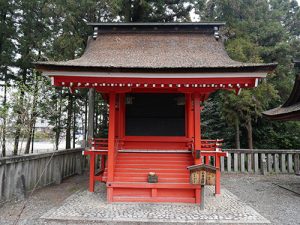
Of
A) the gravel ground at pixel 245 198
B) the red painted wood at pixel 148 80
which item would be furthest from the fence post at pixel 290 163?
the red painted wood at pixel 148 80

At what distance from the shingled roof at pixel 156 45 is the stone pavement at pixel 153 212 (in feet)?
11.5

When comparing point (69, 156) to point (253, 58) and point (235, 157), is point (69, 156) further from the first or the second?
point (253, 58)

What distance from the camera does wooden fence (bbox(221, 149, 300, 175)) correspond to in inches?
391

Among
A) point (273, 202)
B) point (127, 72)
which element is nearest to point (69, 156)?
point (127, 72)

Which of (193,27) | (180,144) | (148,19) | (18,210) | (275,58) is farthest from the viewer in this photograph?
(148,19)

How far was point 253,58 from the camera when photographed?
10016mm

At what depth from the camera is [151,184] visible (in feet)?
Result: 18.1

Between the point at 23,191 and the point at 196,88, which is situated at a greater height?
the point at 196,88

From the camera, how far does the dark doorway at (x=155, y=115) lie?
734cm

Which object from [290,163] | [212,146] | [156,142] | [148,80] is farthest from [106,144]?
[290,163]

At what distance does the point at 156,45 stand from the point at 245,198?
5.63 metres

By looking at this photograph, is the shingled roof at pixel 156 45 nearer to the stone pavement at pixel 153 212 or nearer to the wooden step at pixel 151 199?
the wooden step at pixel 151 199

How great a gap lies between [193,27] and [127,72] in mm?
4634

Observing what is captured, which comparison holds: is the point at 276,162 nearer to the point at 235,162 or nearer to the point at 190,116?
the point at 235,162
